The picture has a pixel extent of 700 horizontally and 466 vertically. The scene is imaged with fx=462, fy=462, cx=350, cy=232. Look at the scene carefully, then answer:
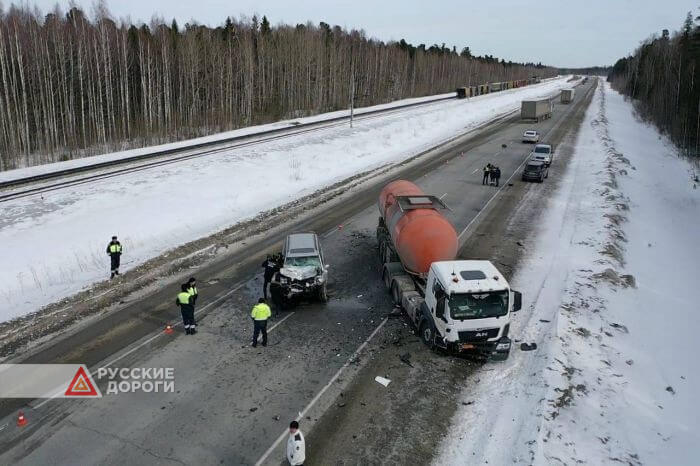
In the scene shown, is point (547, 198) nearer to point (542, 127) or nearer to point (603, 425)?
point (603, 425)

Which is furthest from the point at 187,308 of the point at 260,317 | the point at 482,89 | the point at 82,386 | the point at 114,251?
the point at 482,89

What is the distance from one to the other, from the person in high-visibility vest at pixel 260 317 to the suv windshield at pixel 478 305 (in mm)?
5345

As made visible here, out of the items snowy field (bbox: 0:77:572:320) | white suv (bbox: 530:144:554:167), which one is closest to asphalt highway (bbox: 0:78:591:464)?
snowy field (bbox: 0:77:572:320)

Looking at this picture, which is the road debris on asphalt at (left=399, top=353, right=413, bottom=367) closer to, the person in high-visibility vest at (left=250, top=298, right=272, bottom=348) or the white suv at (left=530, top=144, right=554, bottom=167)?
the person in high-visibility vest at (left=250, top=298, right=272, bottom=348)

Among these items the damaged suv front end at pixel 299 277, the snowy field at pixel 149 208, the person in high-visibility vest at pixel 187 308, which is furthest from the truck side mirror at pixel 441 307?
the snowy field at pixel 149 208

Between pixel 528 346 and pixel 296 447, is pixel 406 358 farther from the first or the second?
pixel 296 447

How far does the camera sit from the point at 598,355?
549 inches

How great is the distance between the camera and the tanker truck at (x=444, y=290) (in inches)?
504

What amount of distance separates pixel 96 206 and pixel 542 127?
193 ft

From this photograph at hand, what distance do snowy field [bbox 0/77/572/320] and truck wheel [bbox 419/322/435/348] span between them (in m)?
13.3

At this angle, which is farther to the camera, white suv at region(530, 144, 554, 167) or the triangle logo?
white suv at region(530, 144, 554, 167)

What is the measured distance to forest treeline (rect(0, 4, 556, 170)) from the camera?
42625 millimetres

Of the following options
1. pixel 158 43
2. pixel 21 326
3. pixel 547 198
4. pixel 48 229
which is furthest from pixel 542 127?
pixel 21 326

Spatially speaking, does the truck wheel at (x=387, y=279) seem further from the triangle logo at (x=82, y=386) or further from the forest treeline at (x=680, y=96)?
the forest treeline at (x=680, y=96)
